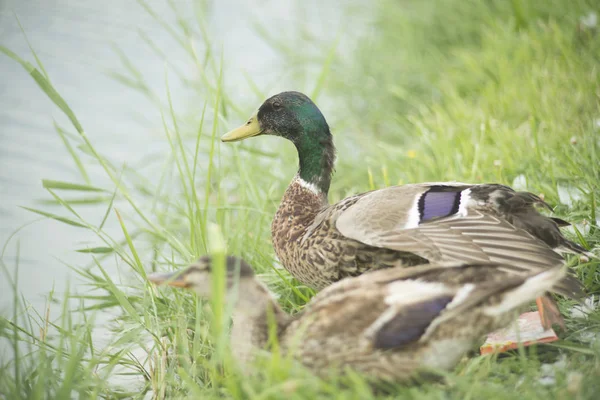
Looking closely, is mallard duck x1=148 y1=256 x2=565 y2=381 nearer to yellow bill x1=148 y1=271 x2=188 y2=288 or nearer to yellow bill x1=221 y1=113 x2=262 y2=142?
yellow bill x1=148 y1=271 x2=188 y2=288

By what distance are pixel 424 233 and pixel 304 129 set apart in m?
1.01

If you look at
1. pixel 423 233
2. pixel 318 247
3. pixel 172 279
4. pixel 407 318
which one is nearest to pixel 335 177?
pixel 318 247

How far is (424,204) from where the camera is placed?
2.85 metres

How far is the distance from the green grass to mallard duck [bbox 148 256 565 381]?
0.27 ft

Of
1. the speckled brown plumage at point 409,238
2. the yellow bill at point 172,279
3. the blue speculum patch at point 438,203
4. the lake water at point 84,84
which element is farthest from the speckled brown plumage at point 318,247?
the lake water at point 84,84

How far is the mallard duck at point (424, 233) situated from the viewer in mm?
2611

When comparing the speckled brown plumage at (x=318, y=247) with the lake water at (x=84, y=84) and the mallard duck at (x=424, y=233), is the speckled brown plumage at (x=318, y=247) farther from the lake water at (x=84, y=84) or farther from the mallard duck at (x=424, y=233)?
the lake water at (x=84, y=84)

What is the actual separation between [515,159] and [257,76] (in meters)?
3.04

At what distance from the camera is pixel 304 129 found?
3.49 m

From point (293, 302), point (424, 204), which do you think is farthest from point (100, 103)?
point (424, 204)

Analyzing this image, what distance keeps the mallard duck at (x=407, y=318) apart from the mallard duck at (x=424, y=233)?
0.23 meters

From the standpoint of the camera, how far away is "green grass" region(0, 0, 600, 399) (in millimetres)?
2320

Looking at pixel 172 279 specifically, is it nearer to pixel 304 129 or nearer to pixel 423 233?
pixel 423 233

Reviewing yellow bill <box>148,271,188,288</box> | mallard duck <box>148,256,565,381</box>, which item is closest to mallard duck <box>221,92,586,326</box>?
mallard duck <box>148,256,565,381</box>
